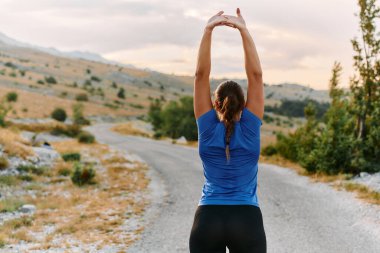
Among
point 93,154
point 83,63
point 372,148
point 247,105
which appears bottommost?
point 93,154

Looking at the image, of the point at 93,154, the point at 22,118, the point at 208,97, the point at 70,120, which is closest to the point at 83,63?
the point at 70,120

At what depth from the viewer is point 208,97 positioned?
9.68 feet

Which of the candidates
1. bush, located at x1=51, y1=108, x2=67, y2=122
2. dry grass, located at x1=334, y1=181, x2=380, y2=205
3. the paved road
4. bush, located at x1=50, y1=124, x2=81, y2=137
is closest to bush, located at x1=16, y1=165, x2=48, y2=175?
the paved road

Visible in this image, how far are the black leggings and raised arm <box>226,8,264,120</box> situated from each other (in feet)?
2.12

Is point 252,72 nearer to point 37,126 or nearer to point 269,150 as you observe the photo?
point 269,150

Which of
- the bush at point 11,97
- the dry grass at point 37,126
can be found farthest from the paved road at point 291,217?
the bush at point 11,97

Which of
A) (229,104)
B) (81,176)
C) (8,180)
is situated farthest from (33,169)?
(229,104)

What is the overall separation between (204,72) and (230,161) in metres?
0.63

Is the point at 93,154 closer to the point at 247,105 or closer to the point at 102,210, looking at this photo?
the point at 102,210

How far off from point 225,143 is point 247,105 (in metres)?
0.30

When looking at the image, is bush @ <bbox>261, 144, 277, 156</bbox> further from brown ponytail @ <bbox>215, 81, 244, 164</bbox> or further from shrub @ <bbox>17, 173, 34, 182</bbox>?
brown ponytail @ <bbox>215, 81, 244, 164</bbox>

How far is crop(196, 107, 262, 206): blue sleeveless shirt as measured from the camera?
2.84m

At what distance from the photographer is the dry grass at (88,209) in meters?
8.35

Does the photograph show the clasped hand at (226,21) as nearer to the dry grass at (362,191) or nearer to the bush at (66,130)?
the dry grass at (362,191)
